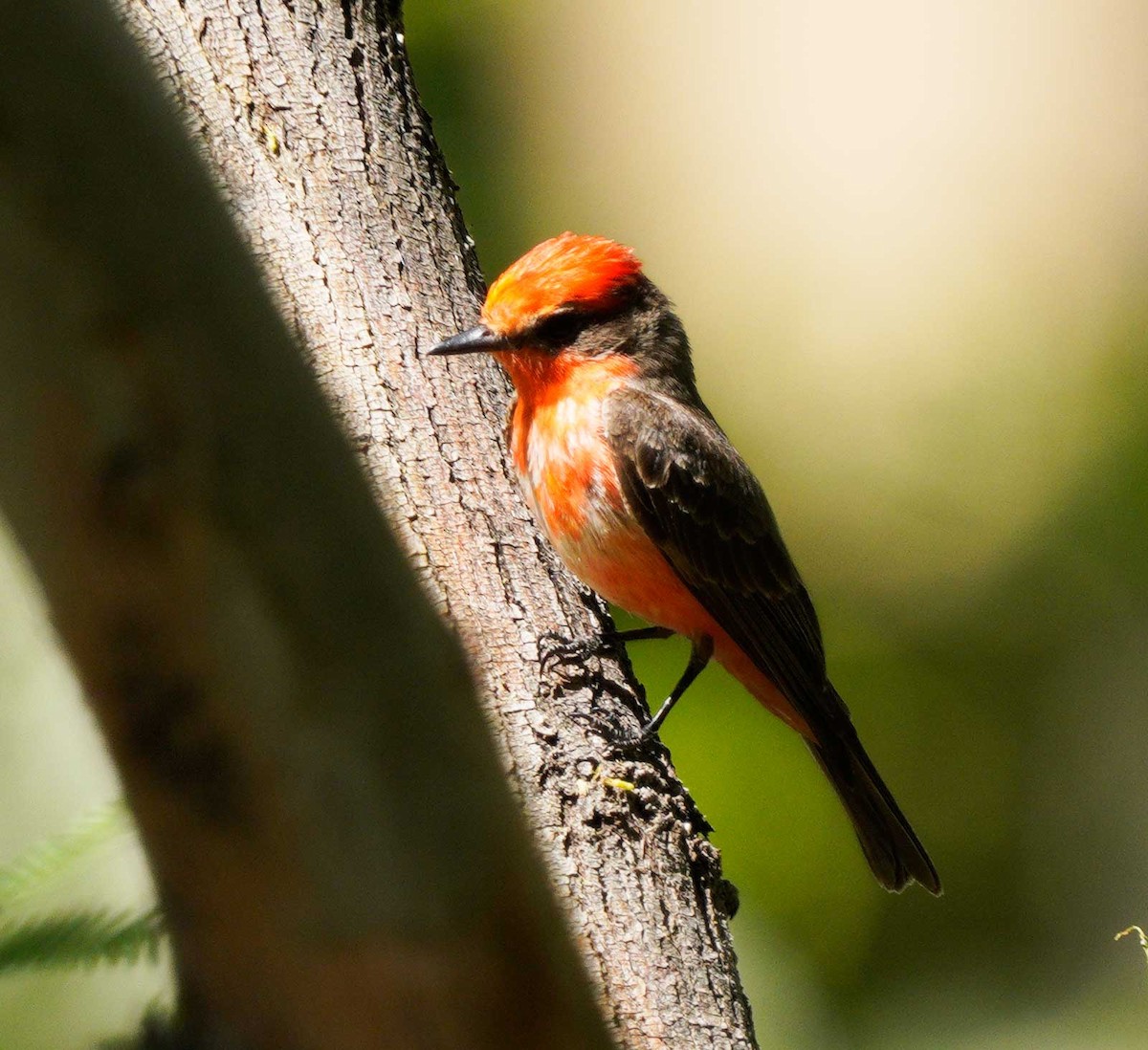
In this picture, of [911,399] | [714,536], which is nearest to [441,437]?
[714,536]

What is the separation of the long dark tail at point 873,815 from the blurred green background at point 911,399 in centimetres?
93

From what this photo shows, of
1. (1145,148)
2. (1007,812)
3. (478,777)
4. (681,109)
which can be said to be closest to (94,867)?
(478,777)

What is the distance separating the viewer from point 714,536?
159 inches

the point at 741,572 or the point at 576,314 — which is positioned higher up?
the point at 576,314

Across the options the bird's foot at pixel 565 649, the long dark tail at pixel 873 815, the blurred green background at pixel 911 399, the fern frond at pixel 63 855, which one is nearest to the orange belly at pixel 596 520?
the long dark tail at pixel 873 815

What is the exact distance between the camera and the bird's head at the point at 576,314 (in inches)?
149

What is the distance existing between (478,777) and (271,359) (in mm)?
539

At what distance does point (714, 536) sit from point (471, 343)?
3.33 ft

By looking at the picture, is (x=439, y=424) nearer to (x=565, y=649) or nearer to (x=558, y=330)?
(x=565, y=649)

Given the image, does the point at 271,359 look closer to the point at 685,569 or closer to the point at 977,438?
the point at 685,569

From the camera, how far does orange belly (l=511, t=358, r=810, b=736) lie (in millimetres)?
3545

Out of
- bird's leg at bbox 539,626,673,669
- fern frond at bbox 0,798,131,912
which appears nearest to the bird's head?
bird's leg at bbox 539,626,673,669

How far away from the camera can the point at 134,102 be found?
1503 mm

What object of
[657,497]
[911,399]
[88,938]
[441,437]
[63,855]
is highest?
[441,437]
